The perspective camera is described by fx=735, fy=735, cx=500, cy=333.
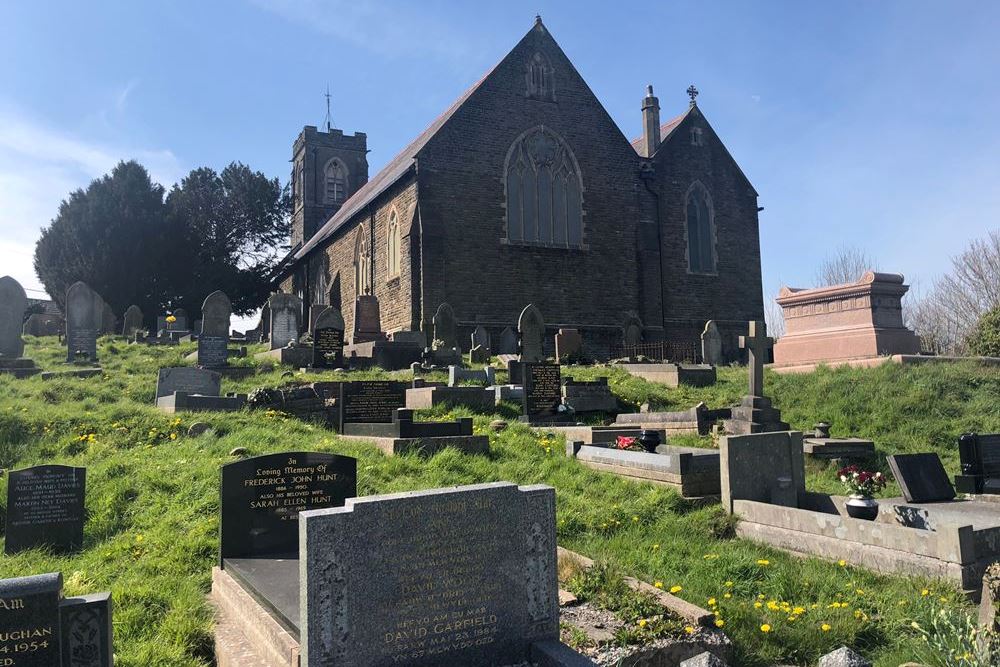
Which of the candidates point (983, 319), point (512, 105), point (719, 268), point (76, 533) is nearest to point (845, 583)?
point (76, 533)

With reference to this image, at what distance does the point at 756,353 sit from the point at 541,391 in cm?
394

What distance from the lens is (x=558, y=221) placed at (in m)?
27.4

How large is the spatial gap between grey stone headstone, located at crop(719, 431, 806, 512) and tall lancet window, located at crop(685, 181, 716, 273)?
22.3 m

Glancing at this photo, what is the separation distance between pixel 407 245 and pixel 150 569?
19902mm

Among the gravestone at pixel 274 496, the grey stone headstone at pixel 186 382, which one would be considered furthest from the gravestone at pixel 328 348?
the gravestone at pixel 274 496

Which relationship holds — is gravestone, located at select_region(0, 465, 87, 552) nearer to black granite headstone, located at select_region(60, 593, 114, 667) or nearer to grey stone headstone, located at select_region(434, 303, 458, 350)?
black granite headstone, located at select_region(60, 593, 114, 667)

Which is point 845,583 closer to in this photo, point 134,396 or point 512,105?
point 134,396

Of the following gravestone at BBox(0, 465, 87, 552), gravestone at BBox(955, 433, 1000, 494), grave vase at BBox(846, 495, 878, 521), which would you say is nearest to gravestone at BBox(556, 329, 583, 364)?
gravestone at BBox(955, 433, 1000, 494)

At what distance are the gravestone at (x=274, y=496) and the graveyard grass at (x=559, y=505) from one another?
47cm

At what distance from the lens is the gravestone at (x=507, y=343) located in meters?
23.6

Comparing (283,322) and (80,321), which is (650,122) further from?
(80,321)

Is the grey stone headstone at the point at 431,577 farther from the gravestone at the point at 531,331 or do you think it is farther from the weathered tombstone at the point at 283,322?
the weathered tombstone at the point at 283,322

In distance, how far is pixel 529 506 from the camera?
4195 millimetres

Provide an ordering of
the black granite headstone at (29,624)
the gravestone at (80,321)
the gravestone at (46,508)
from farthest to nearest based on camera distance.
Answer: the gravestone at (80,321)
the gravestone at (46,508)
the black granite headstone at (29,624)
